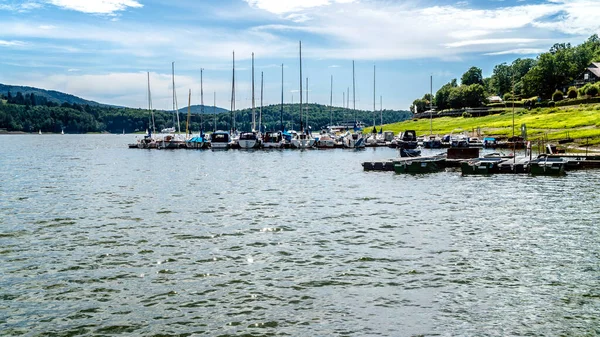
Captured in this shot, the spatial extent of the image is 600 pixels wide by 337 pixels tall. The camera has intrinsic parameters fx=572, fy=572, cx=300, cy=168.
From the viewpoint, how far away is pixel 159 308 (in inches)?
707

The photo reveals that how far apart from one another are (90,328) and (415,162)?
54143mm

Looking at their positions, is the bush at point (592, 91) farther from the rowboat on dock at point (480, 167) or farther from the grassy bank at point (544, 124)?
the rowboat on dock at point (480, 167)

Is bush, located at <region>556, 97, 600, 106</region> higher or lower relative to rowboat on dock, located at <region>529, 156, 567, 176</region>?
higher

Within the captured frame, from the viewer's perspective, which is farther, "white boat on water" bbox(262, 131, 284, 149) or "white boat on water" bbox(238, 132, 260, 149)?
"white boat on water" bbox(262, 131, 284, 149)

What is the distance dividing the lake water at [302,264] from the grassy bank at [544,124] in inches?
2206

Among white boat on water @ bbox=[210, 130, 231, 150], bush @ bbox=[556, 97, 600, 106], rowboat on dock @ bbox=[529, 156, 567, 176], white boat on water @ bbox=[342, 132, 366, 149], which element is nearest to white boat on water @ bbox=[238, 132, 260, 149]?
white boat on water @ bbox=[210, 130, 231, 150]

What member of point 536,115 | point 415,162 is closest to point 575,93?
point 536,115

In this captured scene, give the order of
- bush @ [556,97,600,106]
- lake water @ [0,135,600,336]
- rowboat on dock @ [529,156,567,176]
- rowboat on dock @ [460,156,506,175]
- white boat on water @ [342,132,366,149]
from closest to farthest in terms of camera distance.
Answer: lake water @ [0,135,600,336] → rowboat on dock @ [529,156,567,176] → rowboat on dock @ [460,156,506,175] → white boat on water @ [342,132,366,149] → bush @ [556,97,600,106]

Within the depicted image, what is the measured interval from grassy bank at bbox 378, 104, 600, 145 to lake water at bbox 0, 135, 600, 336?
56045mm

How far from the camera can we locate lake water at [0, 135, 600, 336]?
16.9m

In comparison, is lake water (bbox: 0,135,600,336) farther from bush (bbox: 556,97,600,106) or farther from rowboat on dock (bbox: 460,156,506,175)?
bush (bbox: 556,97,600,106)

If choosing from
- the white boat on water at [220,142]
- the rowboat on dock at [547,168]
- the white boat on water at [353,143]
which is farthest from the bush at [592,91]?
the rowboat on dock at [547,168]

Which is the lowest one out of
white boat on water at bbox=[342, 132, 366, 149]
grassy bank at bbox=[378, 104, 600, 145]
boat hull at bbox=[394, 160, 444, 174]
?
boat hull at bbox=[394, 160, 444, 174]

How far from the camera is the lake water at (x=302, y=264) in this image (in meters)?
16.9
